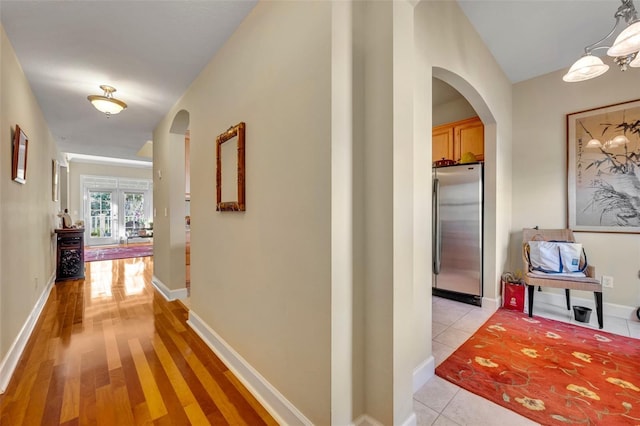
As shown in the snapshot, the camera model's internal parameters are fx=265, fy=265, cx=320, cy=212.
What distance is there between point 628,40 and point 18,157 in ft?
14.9

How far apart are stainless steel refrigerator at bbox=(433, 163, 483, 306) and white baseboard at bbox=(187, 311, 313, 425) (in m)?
2.59

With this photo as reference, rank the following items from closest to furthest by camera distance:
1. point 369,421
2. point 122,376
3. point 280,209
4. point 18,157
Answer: point 369,421, point 280,209, point 122,376, point 18,157

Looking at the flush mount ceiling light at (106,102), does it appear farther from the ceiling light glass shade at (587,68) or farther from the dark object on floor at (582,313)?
the dark object on floor at (582,313)

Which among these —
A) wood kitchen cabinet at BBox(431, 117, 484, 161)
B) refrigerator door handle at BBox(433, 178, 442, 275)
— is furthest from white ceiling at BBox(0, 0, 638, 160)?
refrigerator door handle at BBox(433, 178, 442, 275)

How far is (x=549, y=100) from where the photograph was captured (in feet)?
10.7

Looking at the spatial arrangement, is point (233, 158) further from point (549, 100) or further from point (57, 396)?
point (549, 100)

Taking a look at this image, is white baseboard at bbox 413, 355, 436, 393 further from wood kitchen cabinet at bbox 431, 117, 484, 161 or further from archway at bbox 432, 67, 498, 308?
wood kitchen cabinet at bbox 431, 117, 484, 161

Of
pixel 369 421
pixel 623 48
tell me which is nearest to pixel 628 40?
pixel 623 48

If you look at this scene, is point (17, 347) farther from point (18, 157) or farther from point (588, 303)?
point (588, 303)

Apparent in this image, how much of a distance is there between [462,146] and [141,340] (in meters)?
4.22

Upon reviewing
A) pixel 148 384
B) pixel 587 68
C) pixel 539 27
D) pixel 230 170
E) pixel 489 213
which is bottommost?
pixel 148 384

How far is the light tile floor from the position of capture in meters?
1.50

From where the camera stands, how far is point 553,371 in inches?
75.8

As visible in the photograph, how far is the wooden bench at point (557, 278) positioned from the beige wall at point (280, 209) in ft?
9.05
